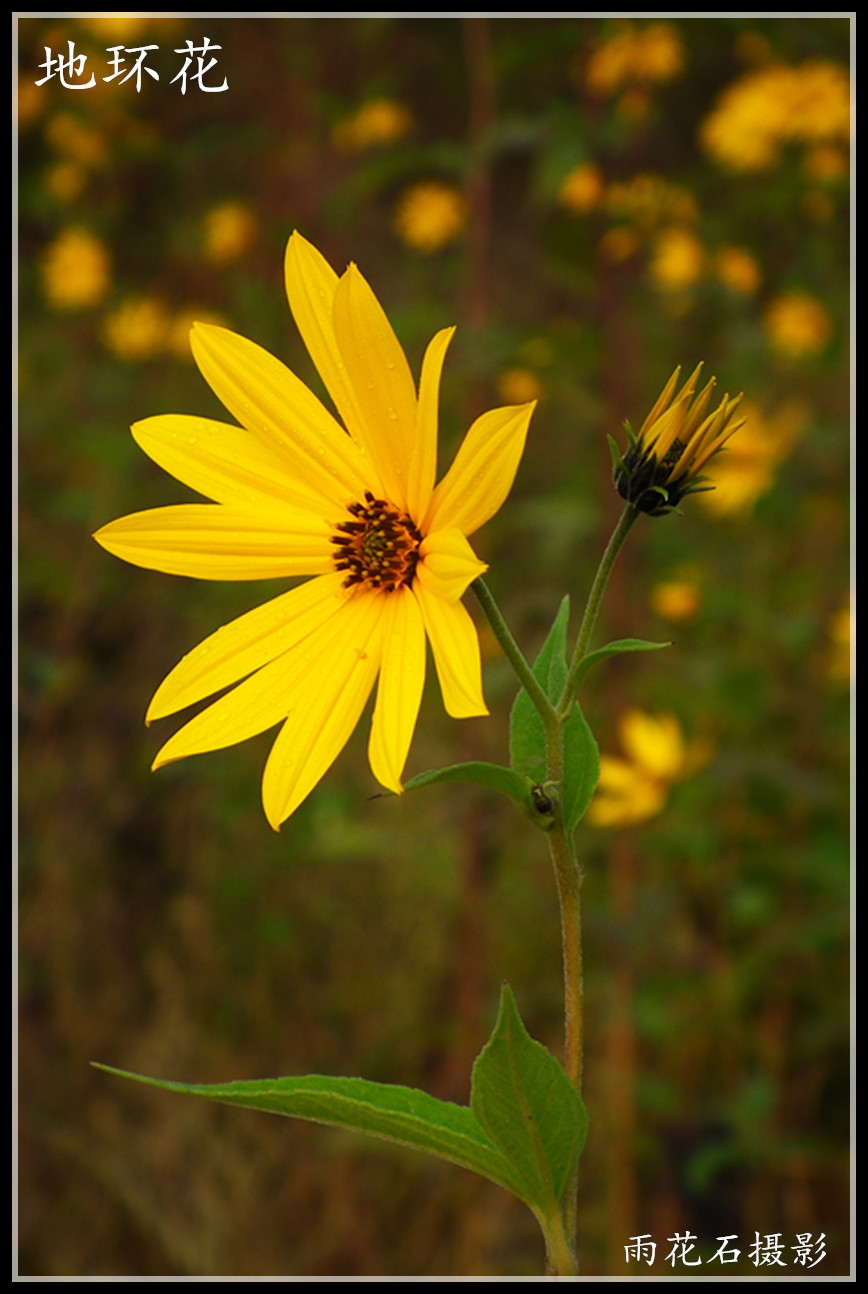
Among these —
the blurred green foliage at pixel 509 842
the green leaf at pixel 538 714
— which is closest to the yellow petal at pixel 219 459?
the green leaf at pixel 538 714

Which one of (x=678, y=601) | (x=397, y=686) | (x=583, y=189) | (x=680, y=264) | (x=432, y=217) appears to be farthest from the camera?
(x=432, y=217)

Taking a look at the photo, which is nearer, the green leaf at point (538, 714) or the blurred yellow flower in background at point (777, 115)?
the green leaf at point (538, 714)

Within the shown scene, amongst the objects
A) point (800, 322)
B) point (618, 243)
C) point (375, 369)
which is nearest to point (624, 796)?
point (618, 243)

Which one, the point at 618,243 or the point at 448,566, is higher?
the point at 618,243

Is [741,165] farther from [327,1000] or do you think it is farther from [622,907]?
[327,1000]

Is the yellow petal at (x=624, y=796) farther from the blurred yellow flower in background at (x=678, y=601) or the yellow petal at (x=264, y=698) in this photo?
the yellow petal at (x=264, y=698)

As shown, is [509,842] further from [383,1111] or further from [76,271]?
[76,271]

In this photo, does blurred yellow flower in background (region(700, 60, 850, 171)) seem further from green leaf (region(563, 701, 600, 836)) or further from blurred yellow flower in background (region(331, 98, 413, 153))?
green leaf (region(563, 701, 600, 836))
